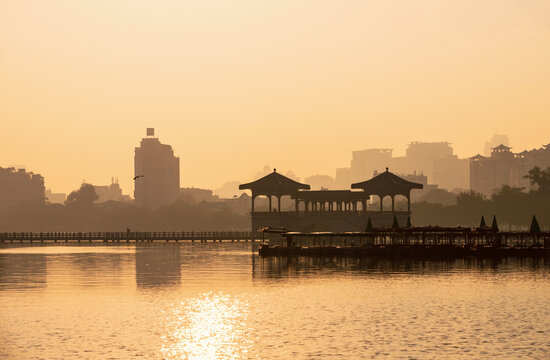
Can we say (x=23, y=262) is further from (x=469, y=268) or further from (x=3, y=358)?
(x=3, y=358)

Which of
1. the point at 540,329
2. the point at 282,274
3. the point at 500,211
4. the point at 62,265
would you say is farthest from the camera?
the point at 500,211

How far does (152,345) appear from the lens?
3816cm

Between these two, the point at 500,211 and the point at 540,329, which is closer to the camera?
the point at 540,329

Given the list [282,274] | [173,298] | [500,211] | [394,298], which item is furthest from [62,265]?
[500,211]

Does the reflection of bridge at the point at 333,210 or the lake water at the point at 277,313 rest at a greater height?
the reflection of bridge at the point at 333,210

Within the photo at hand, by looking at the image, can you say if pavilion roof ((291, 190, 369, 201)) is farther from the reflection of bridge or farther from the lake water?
the lake water

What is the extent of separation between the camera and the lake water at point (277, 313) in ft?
122

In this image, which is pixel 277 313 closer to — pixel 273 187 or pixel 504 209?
pixel 273 187

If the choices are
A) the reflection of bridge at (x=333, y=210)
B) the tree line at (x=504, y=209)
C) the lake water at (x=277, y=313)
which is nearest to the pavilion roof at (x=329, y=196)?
the reflection of bridge at (x=333, y=210)

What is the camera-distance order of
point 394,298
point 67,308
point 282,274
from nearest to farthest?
point 67,308, point 394,298, point 282,274

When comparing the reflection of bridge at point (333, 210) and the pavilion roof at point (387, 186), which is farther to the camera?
the reflection of bridge at point (333, 210)

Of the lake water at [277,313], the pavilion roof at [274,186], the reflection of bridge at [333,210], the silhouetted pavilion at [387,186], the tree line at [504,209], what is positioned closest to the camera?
the lake water at [277,313]

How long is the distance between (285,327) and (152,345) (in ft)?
25.6

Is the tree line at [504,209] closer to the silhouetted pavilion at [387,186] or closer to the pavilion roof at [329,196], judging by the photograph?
the silhouetted pavilion at [387,186]
